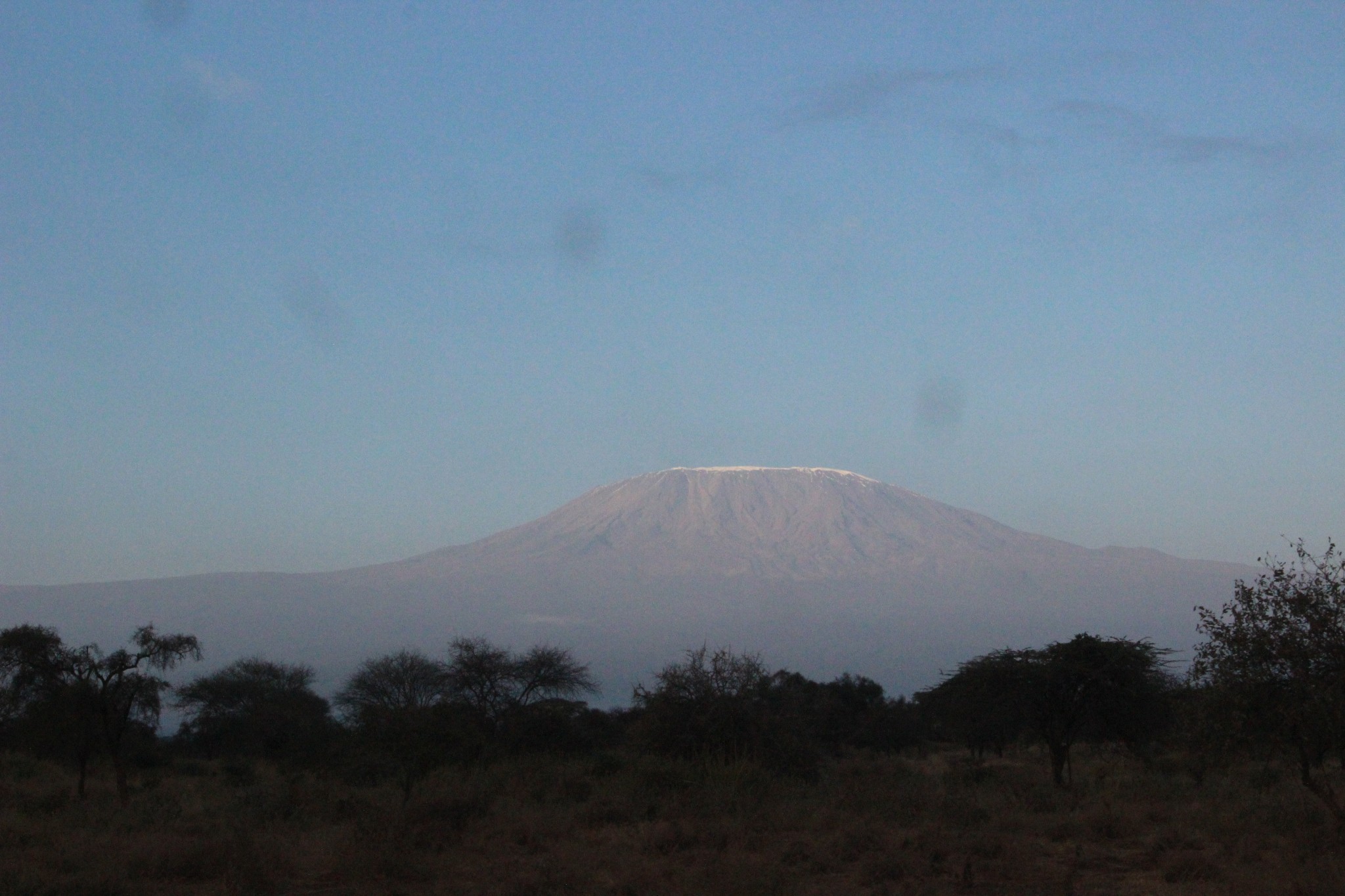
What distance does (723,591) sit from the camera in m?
154

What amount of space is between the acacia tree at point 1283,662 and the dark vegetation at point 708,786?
3 cm

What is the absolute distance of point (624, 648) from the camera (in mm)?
140875

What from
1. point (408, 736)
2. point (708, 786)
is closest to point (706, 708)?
point (708, 786)

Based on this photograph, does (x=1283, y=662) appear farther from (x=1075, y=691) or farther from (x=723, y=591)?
(x=723, y=591)

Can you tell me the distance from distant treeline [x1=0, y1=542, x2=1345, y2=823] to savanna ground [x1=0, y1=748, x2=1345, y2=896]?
4.00ft

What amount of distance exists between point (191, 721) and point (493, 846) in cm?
3606

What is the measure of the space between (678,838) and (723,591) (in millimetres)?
138462

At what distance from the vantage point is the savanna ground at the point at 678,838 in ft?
45.9

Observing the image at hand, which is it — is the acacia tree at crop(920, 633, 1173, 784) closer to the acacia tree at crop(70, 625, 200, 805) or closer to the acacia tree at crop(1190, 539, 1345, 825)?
the acacia tree at crop(1190, 539, 1345, 825)

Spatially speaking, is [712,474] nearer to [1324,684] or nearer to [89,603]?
[89,603]

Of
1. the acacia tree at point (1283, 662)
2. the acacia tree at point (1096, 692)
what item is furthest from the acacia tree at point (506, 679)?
the acacia tree at point (1283, 662)

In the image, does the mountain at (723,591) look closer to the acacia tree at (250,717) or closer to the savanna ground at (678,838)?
the acacia tree at (250,717)

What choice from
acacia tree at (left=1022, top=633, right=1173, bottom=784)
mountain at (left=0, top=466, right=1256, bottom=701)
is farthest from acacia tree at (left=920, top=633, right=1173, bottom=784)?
mountain at (left=0, top=466, right=1256, bottom=701)

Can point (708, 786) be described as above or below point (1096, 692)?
below
